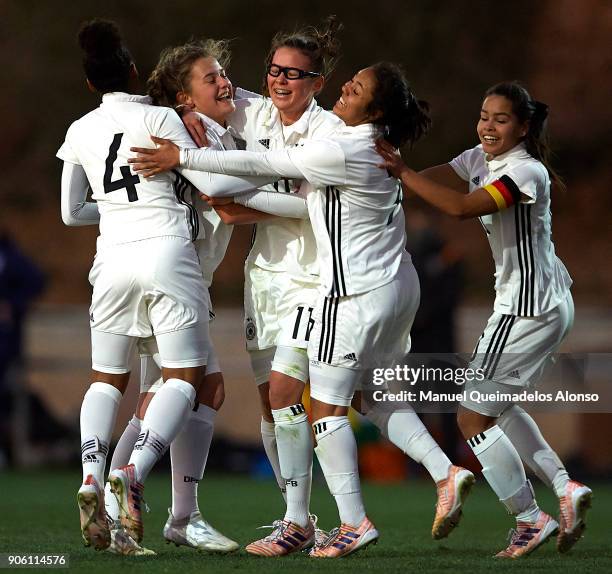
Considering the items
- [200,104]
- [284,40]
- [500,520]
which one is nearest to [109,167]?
[200,104]

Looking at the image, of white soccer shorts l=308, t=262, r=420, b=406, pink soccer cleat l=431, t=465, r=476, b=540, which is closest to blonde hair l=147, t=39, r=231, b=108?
white soccer shorts l=308, t=262, r=420, b=406

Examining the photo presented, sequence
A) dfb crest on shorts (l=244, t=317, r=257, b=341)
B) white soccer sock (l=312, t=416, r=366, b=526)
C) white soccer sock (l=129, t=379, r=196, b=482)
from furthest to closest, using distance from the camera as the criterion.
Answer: dfb crest on shorts (l=244, t=317, r=257, b=341), white soccer sock (l=312, t=416, r=366, b=526), white soccer sock (l=129, t=379, r=196, b=482)

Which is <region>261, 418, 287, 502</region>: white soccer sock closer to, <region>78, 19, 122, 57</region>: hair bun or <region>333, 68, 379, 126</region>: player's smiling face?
<region>333, 68, 379, 126</region>: player's smiling face

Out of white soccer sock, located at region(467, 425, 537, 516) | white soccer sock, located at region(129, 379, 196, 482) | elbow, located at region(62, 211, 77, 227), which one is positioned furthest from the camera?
elbow, located at region(62, 211, 77, 227)

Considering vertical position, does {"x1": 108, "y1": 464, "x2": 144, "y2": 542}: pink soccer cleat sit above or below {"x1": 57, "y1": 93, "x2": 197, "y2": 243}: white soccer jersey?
below

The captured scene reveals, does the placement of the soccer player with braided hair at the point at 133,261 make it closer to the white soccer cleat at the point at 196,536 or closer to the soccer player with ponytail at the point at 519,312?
the white soccer cleat at the point at 196,536

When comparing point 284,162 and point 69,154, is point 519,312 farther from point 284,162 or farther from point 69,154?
point 69,154

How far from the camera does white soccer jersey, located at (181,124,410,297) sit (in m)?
5.51

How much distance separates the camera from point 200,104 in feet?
19.5

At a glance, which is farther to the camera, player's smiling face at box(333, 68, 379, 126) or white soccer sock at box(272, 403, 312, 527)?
white soccer sock at box(272, 403, 312, 527)

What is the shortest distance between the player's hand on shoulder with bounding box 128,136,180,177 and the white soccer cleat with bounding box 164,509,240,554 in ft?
4.69

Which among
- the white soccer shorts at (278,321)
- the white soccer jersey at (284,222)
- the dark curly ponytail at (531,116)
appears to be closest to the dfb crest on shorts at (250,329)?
the white soccer shorts at (278,321)

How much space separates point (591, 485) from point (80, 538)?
540cm

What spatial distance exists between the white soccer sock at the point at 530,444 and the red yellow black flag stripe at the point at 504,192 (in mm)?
908
